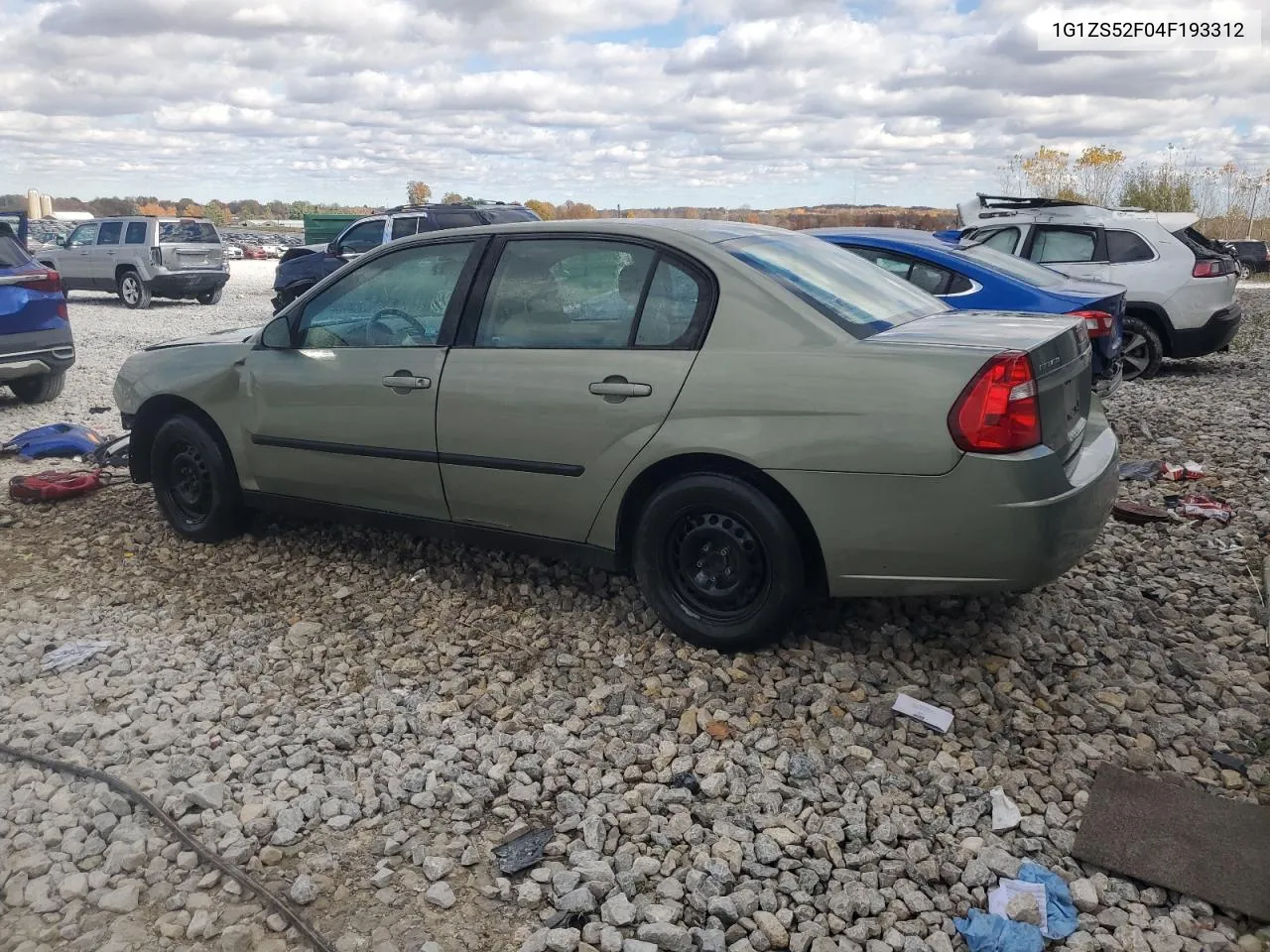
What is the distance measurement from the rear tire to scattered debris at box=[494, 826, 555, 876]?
8.33m

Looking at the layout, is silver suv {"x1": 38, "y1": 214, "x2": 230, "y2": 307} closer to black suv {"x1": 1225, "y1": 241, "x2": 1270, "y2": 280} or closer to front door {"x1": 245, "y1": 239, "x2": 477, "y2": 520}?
front door {"x1": 245, "y1": 239, "x2": 477, "y2": 520}

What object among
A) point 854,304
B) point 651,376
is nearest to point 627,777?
point 651,376

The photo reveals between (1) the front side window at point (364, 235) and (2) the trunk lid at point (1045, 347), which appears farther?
(1) the front side window at point (364, 235)

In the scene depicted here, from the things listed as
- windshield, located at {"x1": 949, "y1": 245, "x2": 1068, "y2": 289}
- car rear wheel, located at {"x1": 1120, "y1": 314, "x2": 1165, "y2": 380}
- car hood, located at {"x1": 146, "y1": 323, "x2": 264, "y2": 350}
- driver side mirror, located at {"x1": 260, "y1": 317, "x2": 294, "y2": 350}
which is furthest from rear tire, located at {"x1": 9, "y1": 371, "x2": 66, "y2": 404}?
car rear wheel, located at {"x1": 1120, "y1": 314, "x2": 1165, "y2": 380}

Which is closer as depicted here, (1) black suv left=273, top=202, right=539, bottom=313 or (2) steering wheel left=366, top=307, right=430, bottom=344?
(2) steering wheel left=366, top=307, right=430, bottom=344

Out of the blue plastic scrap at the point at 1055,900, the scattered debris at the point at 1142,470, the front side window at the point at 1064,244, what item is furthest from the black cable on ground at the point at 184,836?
the front side window at the point at 1064,244

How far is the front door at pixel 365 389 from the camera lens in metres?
4.56

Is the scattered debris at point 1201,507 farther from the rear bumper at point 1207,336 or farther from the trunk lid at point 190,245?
the trunk lid at point 190,245

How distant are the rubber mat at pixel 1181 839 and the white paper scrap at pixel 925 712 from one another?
51cm

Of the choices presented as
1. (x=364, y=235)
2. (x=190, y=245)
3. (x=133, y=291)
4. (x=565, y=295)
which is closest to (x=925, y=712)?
(x=565, y=295)

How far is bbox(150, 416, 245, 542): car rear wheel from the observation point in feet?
17.4

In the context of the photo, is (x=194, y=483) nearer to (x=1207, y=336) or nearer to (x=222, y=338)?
(x=222, y=338)

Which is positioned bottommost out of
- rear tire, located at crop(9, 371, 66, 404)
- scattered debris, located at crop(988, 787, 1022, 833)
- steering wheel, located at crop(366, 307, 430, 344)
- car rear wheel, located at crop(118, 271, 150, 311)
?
scattered debris, located at crop(988, 787, 1022, 833)

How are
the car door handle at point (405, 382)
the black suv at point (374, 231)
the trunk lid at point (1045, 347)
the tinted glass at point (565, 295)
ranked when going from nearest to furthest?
the trunk lid at point (1045, 347)
the tinted glass at point (565, 295)
the car door handle at point (405, 382)
the black suv at point (374, 231)
